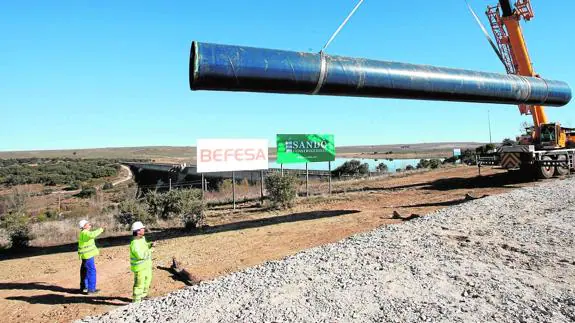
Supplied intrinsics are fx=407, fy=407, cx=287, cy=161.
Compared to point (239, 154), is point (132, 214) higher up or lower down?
lower down

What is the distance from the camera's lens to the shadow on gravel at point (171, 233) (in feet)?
38.5

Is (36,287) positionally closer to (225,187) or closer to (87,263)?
(87,263)

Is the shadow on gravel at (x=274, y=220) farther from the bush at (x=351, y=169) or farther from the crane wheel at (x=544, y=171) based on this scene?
the bush at (x=351, y=169)

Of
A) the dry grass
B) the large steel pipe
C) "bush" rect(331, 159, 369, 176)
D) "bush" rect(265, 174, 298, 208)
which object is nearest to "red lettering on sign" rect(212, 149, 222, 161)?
"bush" rect(265, 174, 298, 208)

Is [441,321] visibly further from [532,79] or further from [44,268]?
[532,79]

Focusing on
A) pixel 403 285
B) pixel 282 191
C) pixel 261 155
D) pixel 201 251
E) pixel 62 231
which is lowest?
pixel 62 231

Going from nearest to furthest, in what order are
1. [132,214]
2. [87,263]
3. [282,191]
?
[87,263], [132,214], [282,191]

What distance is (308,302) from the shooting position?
17.3ft

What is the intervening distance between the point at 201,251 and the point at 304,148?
10.5m

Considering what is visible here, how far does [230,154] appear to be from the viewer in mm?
18125

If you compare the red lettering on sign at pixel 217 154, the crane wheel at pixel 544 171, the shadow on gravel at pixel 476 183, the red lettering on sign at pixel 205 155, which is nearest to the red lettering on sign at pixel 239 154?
the red lettering on sign at pixel 217 154

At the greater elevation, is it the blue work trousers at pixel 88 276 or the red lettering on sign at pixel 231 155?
the red lettering on sign at pixel 231 155

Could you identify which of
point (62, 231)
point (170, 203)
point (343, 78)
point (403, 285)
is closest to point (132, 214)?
point (170, 203)

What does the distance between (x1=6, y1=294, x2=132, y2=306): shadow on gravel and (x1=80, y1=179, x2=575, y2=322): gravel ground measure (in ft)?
4.92
